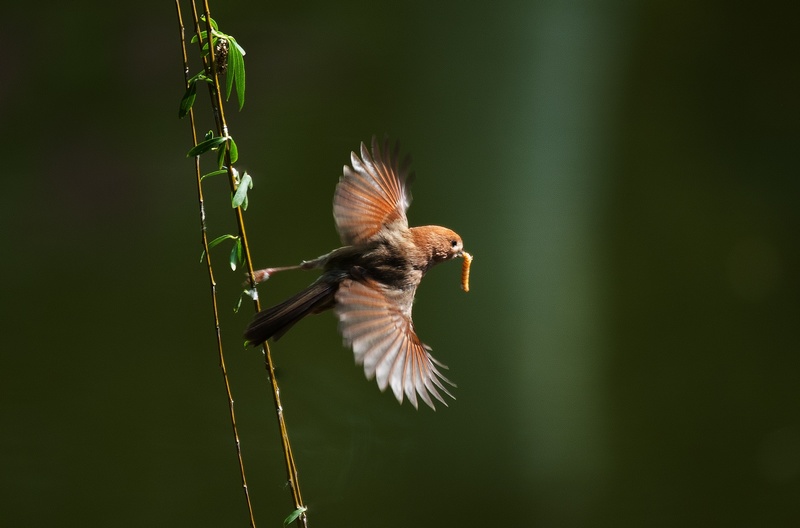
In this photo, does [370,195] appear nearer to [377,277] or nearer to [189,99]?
[377,277]

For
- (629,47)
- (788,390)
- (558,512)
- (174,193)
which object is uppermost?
(629,47)

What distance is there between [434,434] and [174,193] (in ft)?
3.95

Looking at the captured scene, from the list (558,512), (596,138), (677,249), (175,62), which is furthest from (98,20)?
(558,512)

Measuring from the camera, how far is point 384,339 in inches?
56.9

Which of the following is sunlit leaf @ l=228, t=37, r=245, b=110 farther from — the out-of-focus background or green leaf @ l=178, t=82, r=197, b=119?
the out-of-focus background

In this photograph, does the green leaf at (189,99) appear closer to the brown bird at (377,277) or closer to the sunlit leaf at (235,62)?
the sunlit leaf at (235,62)

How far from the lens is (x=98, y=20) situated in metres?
2.39

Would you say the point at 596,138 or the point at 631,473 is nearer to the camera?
the point at 596,138

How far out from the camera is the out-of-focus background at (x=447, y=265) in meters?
2.50

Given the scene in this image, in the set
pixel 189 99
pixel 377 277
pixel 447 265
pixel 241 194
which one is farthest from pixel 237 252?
pixel 447 265

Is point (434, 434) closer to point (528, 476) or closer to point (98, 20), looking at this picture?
point (528, 476)

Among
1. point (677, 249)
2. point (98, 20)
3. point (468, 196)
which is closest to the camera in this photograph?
point (98, 20)

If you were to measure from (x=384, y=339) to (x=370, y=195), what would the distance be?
36cm

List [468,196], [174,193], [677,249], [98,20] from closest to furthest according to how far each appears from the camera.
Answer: [98,20] → [174,193] → [468,196] → [677,249]
